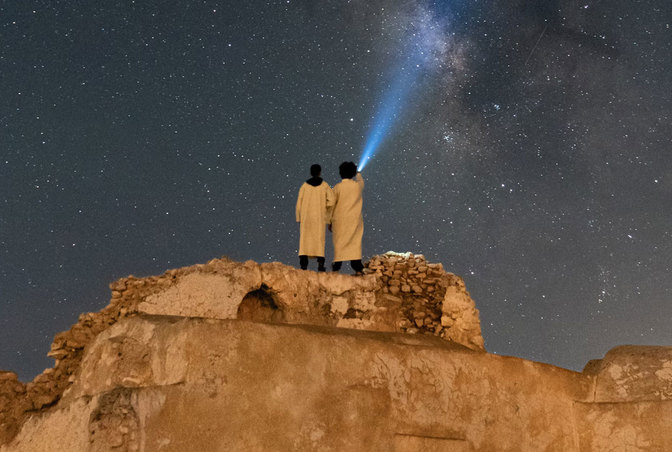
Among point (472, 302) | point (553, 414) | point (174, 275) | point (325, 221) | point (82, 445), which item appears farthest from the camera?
point (325, 221)

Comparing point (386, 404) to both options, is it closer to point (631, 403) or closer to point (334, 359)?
point (334, 359)

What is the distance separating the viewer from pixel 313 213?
29.9 ft

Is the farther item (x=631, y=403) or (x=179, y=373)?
(x=631, y=403)

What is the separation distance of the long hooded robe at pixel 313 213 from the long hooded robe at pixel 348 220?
132 mm

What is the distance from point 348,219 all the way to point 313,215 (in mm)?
458

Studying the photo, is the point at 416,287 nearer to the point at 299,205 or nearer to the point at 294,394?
the point at 299,205

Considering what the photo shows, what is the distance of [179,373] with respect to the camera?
18.6ft

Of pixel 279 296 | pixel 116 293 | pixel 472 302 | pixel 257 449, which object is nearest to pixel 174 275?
pixel 116 293

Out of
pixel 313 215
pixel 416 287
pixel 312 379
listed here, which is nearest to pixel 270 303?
pixel 313 215

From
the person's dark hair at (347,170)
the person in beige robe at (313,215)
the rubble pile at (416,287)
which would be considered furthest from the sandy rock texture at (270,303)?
the person's dark hair at (347,170)

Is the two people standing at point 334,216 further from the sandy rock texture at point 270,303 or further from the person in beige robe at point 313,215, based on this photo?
the sandy rock texture at point 270,303

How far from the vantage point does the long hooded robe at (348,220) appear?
29.3 feet

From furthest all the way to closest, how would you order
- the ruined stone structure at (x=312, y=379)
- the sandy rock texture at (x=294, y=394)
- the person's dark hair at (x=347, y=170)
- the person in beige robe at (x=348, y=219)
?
the person's dark hair at (x=347, y=170)
the person in beige robe at (x=348, y=219)
the ruined stone structure at (x=312, y=379)
the sandy rock texture at (x=294, y=394)

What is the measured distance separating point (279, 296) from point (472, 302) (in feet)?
7.55
